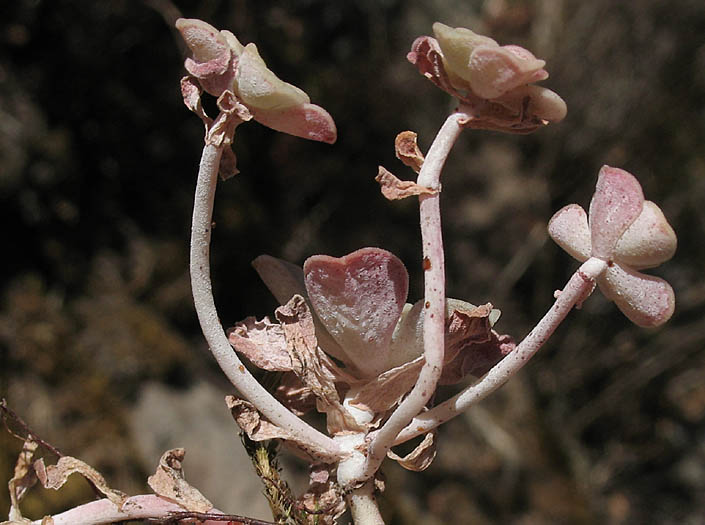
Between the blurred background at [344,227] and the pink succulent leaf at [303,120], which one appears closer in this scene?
the pink succulent leaf at [303,120]

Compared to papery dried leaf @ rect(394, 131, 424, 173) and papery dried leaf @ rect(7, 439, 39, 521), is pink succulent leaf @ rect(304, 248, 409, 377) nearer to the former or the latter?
papery dried leaf @ rect(394, 131, 424, 173)

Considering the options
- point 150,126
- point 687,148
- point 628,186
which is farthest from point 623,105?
point 628,186

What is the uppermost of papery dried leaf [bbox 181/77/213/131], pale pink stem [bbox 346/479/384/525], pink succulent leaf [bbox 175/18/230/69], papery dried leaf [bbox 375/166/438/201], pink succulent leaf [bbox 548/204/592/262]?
pink succulent leaf [bbox 548/204/592/262]

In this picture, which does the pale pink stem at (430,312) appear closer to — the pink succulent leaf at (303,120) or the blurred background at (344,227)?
the pink succulent leaf at (303,120)

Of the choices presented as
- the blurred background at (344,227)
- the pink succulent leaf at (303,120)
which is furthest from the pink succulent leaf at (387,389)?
the blurred background at (344,227)

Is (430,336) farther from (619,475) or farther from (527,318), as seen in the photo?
(619,475)

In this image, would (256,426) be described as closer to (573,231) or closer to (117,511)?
(117,511)

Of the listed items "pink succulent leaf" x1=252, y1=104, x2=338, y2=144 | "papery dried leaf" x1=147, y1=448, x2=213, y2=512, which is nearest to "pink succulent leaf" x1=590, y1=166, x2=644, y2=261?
"pink succulent leaf" x1=252, y1=104, x2=338, y2=144
